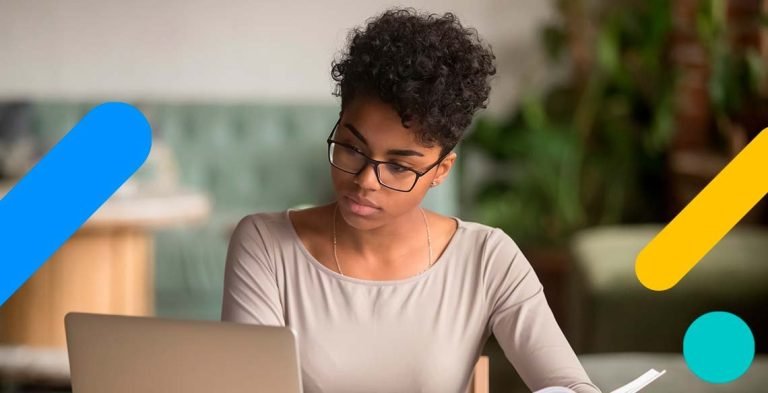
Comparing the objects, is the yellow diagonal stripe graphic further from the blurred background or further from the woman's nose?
the blurred background

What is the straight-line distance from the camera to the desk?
3.88 metres

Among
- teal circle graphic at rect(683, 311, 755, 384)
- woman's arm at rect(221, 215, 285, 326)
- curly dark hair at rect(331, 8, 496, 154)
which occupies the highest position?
curly dark hair at rect(331, 8, 496, 154)

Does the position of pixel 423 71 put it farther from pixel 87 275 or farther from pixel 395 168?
pixel 87 275

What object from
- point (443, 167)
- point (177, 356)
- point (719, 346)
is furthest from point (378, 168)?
point (719, 346)

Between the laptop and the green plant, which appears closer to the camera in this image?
the laptop

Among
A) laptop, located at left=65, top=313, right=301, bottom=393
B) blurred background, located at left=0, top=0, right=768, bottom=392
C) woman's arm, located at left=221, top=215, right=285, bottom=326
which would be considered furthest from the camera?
blurred background, located at left=0, top=0, right=768, bottom=392

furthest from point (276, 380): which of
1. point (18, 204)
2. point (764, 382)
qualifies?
point (764, 382)

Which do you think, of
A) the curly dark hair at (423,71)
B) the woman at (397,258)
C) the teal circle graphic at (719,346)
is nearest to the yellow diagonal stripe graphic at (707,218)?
the teal circle graphic at (719,346)

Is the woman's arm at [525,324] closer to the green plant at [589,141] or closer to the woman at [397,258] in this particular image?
the woman at [397,258]

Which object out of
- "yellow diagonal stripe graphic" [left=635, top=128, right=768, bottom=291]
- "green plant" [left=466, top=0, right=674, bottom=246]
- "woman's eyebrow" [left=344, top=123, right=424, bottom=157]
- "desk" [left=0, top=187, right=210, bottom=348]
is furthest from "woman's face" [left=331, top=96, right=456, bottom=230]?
"green plant" [left=466, top=0, right=674, bottom=246]

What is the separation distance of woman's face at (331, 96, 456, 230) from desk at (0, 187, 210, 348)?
2428 millimetres

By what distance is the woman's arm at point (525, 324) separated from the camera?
5.06 feet

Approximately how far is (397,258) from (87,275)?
2494mm

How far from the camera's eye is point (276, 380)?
121cm
